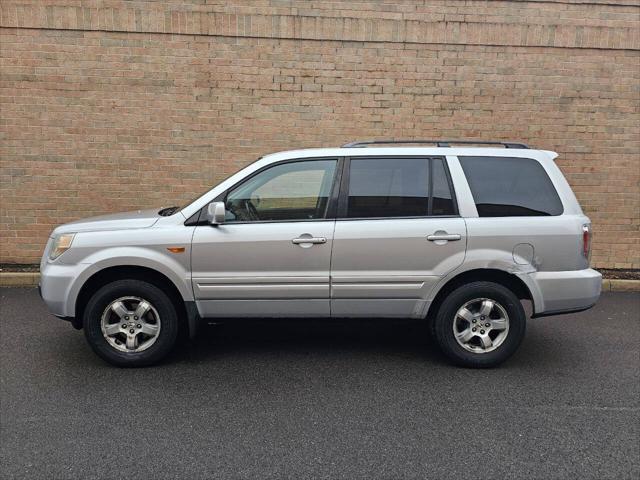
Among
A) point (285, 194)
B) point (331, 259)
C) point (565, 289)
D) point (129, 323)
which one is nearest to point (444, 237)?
point (331, 259)

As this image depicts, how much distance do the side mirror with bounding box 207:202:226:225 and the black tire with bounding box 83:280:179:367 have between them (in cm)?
73

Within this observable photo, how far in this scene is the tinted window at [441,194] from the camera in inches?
161

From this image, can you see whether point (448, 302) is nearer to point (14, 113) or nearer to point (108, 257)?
point (108, 257)

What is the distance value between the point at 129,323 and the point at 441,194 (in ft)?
9.06

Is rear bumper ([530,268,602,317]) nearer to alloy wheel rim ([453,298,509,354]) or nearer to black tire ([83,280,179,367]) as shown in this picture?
alloy wheel rim ([453,298,509,354])

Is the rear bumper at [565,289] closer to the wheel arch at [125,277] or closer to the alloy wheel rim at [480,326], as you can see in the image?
the alloy wheel rim at [480,326]

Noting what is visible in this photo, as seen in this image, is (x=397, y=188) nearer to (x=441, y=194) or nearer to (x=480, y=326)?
(x=441, y=194)

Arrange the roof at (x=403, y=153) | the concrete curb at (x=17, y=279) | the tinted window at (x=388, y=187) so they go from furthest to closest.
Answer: the concrete curb at (x=17, y=279) < the roof at (x=403, y=153) < the tinted window at (x=388, y=187)

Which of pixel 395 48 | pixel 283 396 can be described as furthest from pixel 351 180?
pixel 395 48

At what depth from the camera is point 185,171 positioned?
289 inches

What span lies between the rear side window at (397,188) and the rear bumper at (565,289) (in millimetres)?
944

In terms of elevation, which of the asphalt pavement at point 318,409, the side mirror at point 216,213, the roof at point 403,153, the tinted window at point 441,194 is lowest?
the asphalt pavement at point 318,409

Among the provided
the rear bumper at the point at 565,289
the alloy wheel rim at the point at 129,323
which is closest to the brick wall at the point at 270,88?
the alloy wheel rim at the point at 129,323

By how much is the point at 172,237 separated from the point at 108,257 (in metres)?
0.52
